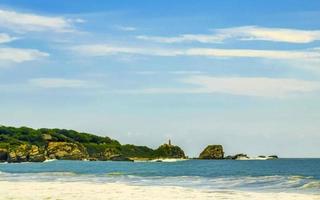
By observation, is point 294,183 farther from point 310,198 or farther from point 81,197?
point 81,197

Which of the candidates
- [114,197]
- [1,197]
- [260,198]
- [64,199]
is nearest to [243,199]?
[260,198]

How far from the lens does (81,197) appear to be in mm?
40469

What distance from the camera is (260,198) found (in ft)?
132

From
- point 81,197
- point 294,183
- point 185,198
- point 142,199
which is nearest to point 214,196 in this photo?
point 185,198

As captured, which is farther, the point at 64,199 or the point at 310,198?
the point at 310,198

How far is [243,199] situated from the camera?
39406mm

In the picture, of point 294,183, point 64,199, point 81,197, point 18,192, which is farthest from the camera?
point 294,183

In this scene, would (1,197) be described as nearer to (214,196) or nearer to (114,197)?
(114,197)

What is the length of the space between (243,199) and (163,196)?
570cm

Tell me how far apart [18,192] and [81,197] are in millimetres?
6543

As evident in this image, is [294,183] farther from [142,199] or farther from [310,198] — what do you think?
[142,199]

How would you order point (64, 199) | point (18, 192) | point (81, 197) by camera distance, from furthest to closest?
1. point (18, 192)
2. point (81, 197)
3. point (64, 199)

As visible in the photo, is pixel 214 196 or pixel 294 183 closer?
pixel 214 196

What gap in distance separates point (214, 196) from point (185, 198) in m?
2.60
